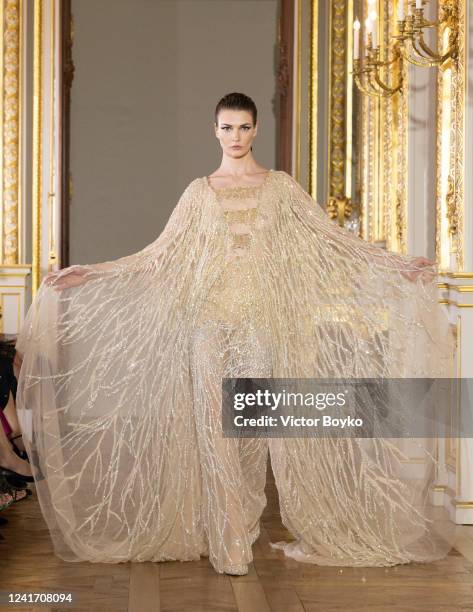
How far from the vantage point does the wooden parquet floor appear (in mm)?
3576

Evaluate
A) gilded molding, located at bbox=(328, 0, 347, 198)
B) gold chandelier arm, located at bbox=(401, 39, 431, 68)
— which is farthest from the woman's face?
gilded molding, located at bbox=(328, 0, 347, 198)

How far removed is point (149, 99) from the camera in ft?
28.7

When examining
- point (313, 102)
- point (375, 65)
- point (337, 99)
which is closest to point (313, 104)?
point (313, 102)

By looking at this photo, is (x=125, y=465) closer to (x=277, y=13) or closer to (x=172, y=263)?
(x=172, y=263)

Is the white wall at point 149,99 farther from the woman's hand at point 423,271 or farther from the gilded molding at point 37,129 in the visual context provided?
the woman's hand at point 423,271

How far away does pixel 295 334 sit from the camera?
14.0 ft

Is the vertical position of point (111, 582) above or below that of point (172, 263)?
below

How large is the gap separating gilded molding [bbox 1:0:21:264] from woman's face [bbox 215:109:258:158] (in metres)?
2.88

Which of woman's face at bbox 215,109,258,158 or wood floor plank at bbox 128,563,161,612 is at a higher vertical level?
woman's face at bbox 215,109,258,158

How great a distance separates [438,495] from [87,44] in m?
4.86

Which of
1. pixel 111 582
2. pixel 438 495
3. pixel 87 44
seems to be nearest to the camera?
pixel 111 582

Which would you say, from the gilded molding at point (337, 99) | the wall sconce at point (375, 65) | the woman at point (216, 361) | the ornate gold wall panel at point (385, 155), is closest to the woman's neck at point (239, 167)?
the woman at point (216, 361)

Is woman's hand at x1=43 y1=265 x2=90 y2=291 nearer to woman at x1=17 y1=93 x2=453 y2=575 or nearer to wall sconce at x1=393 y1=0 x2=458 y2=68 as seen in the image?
woman at x1=17 y1=93 x2=453 y2=575

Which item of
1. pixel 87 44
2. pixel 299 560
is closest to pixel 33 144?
pixel 87 44
